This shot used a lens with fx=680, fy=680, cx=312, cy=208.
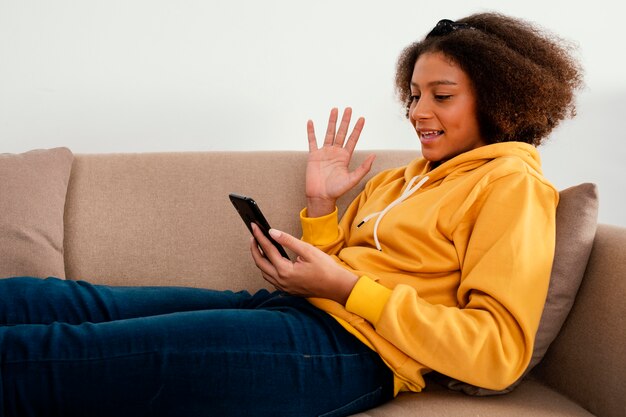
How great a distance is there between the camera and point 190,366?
1034mm

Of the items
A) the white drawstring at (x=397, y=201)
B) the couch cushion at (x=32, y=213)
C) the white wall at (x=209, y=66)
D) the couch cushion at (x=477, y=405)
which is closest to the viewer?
the couch cushion at (x=477, y=405)

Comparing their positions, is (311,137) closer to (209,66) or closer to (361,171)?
(361,171)

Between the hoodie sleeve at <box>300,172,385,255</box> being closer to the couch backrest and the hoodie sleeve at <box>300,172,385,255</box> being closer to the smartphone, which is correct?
the couch backrest

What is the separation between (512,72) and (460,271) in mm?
420

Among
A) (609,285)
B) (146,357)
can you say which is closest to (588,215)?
(609,285)

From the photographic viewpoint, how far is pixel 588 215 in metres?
1.23

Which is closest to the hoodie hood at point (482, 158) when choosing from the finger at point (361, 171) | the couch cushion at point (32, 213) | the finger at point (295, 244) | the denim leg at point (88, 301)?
the finger at point (361, 171)

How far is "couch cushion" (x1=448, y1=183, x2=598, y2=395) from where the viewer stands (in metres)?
1.21

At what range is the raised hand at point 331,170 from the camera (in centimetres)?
157

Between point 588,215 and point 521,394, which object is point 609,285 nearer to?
point 588,215

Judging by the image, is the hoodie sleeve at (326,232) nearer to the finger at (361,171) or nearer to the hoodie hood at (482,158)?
the finger at (361,171)

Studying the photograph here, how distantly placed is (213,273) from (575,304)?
807 millimetres

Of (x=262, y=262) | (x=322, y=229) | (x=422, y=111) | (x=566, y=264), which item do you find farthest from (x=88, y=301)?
(x=566, y=264)

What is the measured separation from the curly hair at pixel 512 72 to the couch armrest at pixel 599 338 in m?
0.26
